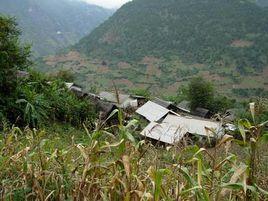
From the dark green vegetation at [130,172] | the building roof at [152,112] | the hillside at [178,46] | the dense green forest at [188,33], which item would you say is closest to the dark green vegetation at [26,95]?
the dark green vegetation at [130,172]

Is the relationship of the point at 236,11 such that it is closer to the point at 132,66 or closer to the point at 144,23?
the point at 144,23

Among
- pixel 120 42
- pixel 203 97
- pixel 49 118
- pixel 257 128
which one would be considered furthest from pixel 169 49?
pixel 257 128

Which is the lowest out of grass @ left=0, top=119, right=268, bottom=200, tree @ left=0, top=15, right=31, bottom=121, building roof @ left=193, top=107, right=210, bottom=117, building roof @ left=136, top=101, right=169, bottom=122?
building roof @ left=193, top=107, right=210, bottom=117

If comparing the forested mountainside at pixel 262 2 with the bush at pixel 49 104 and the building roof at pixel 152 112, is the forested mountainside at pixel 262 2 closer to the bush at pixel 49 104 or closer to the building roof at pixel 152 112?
the building roof at pixel 152 112

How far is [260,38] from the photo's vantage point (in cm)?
11762

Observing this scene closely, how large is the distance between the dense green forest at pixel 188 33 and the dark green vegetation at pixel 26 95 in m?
92.1

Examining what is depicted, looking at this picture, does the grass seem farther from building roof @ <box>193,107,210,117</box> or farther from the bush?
building roof @ <box>193,107,210,117</box>

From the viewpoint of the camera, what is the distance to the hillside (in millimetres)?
101750

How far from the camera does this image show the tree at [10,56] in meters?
15.6

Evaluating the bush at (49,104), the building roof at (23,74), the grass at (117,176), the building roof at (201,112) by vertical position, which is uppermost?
the grass at (117,176)

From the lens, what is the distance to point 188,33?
4899 inches

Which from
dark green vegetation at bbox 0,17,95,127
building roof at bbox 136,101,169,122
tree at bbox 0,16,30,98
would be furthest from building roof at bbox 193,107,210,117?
tree at bbox 0,16,30,98

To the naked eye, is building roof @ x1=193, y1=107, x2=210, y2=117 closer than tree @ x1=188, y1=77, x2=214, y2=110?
Yes

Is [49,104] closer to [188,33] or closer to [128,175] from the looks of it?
[128,175]
